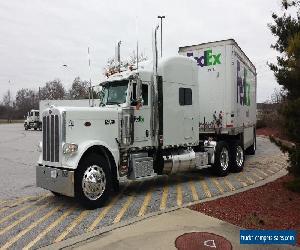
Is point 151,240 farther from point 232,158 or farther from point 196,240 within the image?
point 232,158

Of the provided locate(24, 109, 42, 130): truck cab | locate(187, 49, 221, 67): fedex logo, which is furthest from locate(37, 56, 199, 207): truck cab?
locate(24, 109, 42, 130): truck cab

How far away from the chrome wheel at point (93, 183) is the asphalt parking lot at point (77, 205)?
0.36m

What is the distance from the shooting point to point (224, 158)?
13234 millimetres

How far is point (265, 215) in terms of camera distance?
293 inches

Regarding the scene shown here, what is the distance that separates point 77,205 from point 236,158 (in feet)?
22.8

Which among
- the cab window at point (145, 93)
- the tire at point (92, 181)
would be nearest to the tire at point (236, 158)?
the cab window at point (145, 93)

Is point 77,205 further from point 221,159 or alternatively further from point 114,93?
point 221,159

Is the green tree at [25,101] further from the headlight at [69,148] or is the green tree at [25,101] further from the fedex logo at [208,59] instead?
Answer: the headlight at [69,148]

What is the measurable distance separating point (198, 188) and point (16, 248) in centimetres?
577

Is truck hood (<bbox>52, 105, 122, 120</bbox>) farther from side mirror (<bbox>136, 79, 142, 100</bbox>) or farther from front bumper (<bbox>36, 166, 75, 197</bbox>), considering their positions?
front bumper (<bbox>36, 166, 75, 197</bbox>)

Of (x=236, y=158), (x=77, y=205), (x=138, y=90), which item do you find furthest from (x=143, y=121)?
(x=236, y=158)

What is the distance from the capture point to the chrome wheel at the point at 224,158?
42.7ft

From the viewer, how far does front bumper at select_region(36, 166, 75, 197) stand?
808 cm

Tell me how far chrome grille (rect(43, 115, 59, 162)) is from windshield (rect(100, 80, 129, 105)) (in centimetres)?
192
